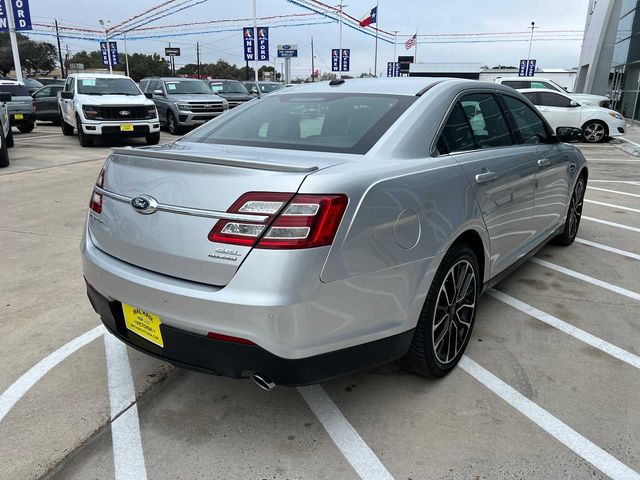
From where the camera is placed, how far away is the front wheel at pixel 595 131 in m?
15.5

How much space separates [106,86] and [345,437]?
45.9ft

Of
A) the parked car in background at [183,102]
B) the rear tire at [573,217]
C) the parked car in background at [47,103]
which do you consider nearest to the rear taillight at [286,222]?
the rear tire at [573,217]

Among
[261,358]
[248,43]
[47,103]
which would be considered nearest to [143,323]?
[261,358]

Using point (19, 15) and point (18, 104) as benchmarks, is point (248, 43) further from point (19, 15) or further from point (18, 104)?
point (18, 104)

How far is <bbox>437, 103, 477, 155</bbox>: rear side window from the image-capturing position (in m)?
2.78

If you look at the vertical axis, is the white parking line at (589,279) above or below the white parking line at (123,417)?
below

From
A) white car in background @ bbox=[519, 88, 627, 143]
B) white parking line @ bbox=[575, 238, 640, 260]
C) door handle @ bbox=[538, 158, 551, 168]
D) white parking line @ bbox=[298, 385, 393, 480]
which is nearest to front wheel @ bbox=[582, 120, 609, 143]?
white car in background @ bbox=[519, 88, 627, 143]

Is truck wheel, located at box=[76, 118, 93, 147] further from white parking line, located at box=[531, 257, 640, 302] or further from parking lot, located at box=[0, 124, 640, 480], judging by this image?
white parking line, located at box=[531, 257, 640, 302]

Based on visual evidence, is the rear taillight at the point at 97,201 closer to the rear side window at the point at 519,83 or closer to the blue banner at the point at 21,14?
the rear side window at the point at 519,83

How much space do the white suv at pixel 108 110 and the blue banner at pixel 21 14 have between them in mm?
10584

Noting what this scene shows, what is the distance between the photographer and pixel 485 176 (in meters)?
2.91

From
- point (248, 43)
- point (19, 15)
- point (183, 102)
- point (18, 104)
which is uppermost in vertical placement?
point (19, 15)

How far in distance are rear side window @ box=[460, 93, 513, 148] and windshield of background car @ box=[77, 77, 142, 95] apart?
497 inches

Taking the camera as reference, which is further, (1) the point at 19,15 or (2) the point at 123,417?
(1) the point at 19,15
